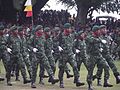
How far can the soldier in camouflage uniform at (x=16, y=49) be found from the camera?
16828 millimetres

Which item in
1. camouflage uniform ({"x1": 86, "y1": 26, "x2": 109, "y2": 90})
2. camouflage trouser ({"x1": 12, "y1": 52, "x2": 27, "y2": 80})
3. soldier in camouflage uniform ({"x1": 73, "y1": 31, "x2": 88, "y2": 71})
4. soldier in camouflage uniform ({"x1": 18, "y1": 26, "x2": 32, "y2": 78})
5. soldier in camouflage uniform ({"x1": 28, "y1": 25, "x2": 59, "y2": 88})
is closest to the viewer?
camouflage uniform ({"x1": 86, "y1": 26, "x2": 109, "y2": 90})

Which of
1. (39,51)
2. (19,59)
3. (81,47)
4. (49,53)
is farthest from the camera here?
(81,47)

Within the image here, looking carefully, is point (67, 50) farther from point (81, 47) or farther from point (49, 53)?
point (81, 47)

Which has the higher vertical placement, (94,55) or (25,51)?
(25,51)

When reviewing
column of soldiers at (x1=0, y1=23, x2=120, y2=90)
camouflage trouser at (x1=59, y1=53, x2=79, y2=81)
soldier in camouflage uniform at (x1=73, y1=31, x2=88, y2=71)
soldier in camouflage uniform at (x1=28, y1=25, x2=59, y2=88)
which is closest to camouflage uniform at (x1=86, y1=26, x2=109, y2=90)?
column of soldiers at (x1=0, y1=23, x2=120, y2=90)

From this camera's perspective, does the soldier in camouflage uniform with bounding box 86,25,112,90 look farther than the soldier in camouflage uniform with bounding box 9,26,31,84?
No

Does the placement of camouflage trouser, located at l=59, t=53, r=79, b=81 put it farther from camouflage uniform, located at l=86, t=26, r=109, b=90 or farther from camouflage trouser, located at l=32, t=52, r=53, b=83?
camouflage uniform, located at l=86, t=26, r=109, b=90

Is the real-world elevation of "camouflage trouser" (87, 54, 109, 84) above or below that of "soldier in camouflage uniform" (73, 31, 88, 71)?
below

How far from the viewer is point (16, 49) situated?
665 inches

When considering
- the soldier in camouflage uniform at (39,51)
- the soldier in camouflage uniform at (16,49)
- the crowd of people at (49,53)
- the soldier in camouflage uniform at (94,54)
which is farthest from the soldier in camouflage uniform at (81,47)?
the soldier in camouflage uniform at (94,54)

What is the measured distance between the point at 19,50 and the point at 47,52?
3.43 ft

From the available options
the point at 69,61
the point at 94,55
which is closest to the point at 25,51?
the point at 69,61

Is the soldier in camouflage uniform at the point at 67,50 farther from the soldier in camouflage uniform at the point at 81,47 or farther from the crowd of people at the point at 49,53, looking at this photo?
the soldier in camouflage uniform at the point at 81,47

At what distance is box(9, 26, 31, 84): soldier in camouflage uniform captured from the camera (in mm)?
16828
